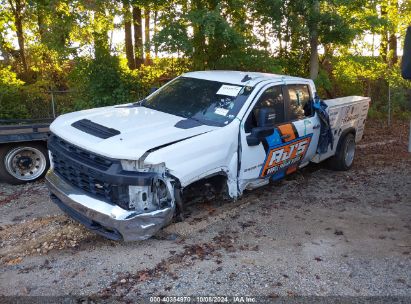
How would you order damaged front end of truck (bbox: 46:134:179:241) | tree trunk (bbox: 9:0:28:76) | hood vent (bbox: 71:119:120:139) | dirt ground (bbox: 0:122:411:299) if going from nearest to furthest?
dirt ground (bbox: 0:122:411:299) < damaged front end of truck (bbox: 46:134:179:241) < hood vent (bbox: 71:119:120:139) < tree trunk (bbox: 9:0:28:76)

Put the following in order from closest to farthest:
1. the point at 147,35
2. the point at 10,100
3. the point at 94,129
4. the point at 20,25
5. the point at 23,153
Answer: the point at 94,129 < the point at 23,153 < the point at 10,100 < the point at 147,35 < the point at 20,25

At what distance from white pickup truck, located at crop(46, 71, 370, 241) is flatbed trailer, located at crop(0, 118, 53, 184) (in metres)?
1.49

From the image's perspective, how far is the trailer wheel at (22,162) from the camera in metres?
6.37

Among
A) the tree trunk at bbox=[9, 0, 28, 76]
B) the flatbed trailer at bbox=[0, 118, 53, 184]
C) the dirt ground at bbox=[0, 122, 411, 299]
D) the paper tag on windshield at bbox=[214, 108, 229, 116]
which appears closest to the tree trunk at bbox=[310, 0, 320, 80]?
the dirt ground at bbox=[0, 122, 411, 299]

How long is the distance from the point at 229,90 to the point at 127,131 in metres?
1.66

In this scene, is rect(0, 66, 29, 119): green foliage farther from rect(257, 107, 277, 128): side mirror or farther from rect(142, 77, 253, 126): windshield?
rect(257, 107, 277, 128): side mirror

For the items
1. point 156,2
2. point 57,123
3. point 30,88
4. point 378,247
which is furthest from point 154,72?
point 378,247

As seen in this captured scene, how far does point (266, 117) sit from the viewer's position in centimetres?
508

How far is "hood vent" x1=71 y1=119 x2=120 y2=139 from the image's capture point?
14.4ft

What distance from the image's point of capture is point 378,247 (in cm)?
461

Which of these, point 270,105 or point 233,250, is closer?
point 233,250

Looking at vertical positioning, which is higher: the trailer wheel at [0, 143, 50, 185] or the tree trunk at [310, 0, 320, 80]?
the tree trunk at [310, 0, 320, 80]

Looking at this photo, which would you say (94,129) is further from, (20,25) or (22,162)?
(20,25)

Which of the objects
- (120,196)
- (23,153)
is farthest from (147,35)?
(120,196)
